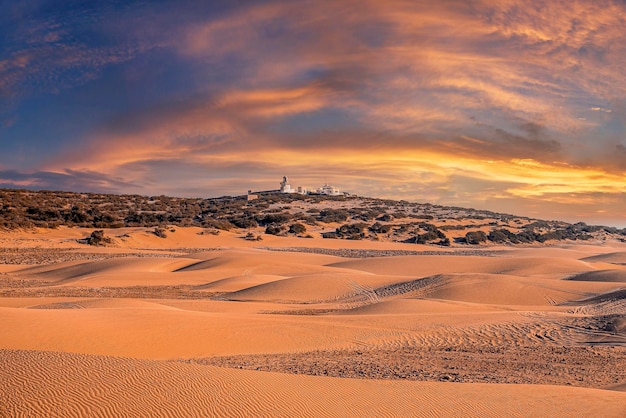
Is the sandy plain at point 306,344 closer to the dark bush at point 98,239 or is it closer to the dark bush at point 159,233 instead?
the dark bush at point 98,239

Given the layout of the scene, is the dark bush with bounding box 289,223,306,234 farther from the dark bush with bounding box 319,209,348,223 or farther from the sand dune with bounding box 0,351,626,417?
the sand dune with bounding box 0,351,626,417

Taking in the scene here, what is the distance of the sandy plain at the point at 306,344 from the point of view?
6.52m

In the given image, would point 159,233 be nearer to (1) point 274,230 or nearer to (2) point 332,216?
(1) point 274,230

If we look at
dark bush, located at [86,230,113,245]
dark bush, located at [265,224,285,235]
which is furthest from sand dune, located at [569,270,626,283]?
dark bush, located at [86,230,113,245]

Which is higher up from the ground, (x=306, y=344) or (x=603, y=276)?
(x=603, y=276)

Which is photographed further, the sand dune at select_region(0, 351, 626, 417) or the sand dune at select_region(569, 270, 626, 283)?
the sand dune at select_region(569, 270, 626, 283)

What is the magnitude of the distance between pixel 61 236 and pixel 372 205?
57.1m

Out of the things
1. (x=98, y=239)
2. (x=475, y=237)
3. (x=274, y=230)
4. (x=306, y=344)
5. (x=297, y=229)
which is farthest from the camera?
(x=475, y=237)

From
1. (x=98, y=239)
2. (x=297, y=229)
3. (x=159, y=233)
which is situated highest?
(x=297, y=229)

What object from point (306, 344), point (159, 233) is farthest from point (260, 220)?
point (306, 344)

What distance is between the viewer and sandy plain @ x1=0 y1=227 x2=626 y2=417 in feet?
21.4

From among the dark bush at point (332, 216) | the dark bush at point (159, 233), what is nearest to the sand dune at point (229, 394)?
the dark bush at point (159, 233)

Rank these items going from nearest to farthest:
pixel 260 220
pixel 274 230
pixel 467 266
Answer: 1. pixel 467 266
2. pixel 274 230
3. pixel 260 220

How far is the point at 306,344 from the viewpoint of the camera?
1256 centimetres
